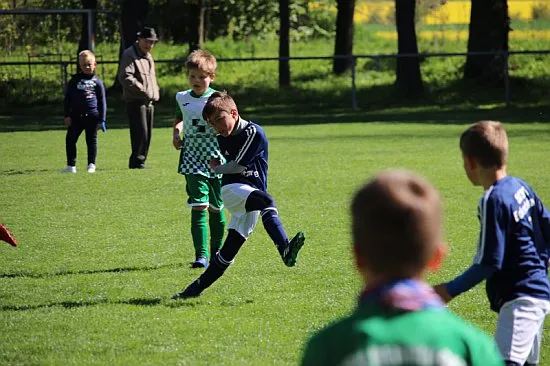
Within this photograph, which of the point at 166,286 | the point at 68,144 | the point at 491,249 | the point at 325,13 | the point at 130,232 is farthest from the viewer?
the point at 325,13

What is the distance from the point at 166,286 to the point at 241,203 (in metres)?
1.01

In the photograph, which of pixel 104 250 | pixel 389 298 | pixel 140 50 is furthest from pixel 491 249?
pixel 140 50

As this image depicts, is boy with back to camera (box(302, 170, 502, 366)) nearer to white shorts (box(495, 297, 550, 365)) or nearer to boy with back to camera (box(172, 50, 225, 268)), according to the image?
white shorts (box(495, 297, 550, 365))

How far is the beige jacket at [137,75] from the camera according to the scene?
15773 mm

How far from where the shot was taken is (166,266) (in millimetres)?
8555

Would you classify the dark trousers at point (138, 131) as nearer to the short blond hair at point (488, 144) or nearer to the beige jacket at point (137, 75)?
the beige jacket at point (137, 75)

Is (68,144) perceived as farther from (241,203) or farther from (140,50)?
(241,203)

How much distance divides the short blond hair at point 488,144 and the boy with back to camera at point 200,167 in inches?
175

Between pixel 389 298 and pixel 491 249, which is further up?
pixel 389 298

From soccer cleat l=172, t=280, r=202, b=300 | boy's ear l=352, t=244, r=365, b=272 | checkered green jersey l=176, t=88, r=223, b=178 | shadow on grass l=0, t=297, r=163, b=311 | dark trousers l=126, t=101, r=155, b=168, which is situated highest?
boy's ear l=352, t=244, r=365, b=272

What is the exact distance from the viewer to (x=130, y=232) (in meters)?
10.3

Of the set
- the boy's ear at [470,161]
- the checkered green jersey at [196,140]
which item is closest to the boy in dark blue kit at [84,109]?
the checkered green jersey at [196,140]

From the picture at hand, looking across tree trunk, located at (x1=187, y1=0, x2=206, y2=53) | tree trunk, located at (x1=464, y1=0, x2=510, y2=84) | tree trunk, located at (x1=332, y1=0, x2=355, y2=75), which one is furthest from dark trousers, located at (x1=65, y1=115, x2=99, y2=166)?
tree trunk, located at (x1=332, y1=0, x2=355, y2=75)

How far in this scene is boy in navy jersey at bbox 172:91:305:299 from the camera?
7145mm
